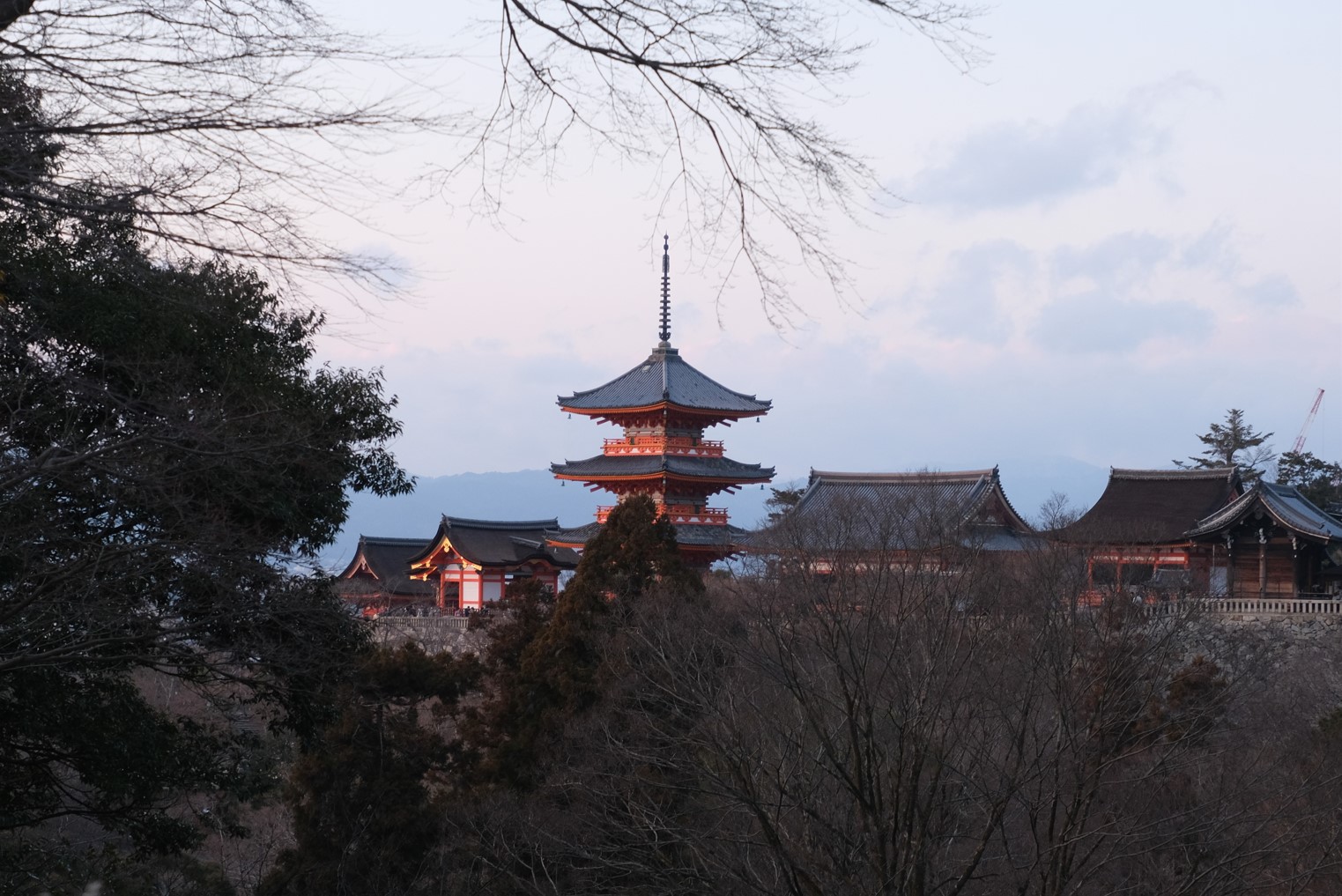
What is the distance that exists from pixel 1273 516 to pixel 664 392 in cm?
1308

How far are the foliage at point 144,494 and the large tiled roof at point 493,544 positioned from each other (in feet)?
70.3

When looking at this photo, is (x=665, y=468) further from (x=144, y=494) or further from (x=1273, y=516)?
(x=144, y=494)

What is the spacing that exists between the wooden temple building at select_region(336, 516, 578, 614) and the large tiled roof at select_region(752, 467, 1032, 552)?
700 centimetres

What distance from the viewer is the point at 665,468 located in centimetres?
2817

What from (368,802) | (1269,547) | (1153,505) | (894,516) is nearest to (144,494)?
(368,802)

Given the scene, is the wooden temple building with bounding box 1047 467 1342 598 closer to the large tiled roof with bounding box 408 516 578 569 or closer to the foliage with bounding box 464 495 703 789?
the foliage with bounding box 464 495 703 789

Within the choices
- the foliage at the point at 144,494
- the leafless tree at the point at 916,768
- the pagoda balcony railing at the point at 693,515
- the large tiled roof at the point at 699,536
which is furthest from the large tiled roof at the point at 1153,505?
the foliage at the point at 144,494

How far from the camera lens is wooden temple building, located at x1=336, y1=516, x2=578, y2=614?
101ft

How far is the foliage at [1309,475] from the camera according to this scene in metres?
35.3

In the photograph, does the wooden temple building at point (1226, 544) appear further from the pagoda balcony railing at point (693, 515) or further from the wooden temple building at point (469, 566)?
the wooden temple building at point (469, 566)

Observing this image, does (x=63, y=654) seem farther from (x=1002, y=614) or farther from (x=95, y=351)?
(x=1002, y=614)

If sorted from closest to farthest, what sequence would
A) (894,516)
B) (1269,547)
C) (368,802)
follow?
1. (368,802)
2. (1269,547)
3. (894,516)

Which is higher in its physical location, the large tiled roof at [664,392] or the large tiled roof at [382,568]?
the large tiled roof at [664,392]

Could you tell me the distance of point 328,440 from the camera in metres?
8.14
